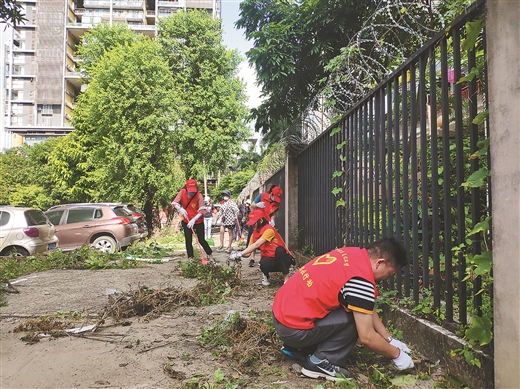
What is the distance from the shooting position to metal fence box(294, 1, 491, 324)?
2.73 metres

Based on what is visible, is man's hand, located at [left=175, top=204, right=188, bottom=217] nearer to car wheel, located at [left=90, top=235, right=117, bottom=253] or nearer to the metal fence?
the metal fence

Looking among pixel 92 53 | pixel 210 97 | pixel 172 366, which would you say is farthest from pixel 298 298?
pixel 92 53

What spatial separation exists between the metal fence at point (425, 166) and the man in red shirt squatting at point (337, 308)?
51 cm

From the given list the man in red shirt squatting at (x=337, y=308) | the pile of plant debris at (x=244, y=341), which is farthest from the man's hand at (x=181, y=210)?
the man in red shirt squatting at (x=337, y=308)

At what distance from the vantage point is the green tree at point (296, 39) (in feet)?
42.3

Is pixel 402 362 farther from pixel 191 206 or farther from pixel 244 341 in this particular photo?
pixel 191 206

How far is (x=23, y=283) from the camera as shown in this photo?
6680 mm

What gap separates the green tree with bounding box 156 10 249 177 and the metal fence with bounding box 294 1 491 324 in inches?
664

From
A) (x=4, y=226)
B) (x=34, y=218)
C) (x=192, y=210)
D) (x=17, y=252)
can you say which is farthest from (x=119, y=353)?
(x=34, y=218)

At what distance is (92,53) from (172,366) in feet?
94.4

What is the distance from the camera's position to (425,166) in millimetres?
3520

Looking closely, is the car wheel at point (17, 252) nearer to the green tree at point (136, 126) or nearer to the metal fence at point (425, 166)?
the metal fence at point (425, 166)

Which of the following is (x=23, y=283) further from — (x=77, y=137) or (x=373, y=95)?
(x=77, y=137)

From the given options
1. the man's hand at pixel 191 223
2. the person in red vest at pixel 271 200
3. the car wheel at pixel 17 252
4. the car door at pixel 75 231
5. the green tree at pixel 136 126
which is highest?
the green tree at pixel 136 126
